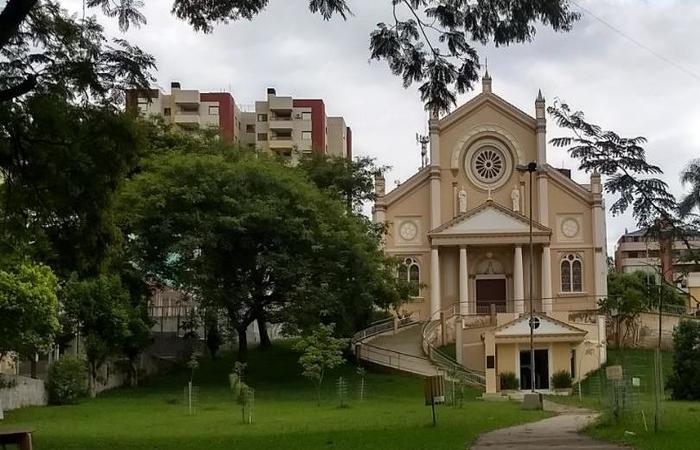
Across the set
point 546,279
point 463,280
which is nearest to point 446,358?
point 463,280

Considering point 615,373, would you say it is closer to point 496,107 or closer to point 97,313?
point 97,313

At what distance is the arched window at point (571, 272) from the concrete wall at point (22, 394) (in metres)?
27.9

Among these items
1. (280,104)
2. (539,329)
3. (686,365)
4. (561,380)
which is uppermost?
(280,104)

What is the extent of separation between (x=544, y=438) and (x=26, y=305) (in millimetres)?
15346

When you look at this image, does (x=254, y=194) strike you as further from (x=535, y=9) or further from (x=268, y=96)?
(x=268, y=96)

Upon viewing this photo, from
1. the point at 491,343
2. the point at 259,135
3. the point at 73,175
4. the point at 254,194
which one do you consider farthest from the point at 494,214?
the point at 259,135

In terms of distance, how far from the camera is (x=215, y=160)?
36594 mm

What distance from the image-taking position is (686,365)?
30297 millimetres

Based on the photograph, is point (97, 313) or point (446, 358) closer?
point (97, 313)

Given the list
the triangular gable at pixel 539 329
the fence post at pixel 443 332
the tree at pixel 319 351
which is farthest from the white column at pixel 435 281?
the tree at pixel 319 351

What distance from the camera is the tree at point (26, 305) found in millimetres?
25500

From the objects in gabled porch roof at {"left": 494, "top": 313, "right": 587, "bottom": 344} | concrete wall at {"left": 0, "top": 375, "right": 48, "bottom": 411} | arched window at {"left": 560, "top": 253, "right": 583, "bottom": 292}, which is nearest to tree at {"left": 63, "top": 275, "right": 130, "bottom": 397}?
concrete wall at {"left": 0, "top": 375, "right": 48, "bottom": 411}

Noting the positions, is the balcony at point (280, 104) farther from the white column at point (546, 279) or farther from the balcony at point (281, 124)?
the white column at point (546, 279)

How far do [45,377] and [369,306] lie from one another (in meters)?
12.7
